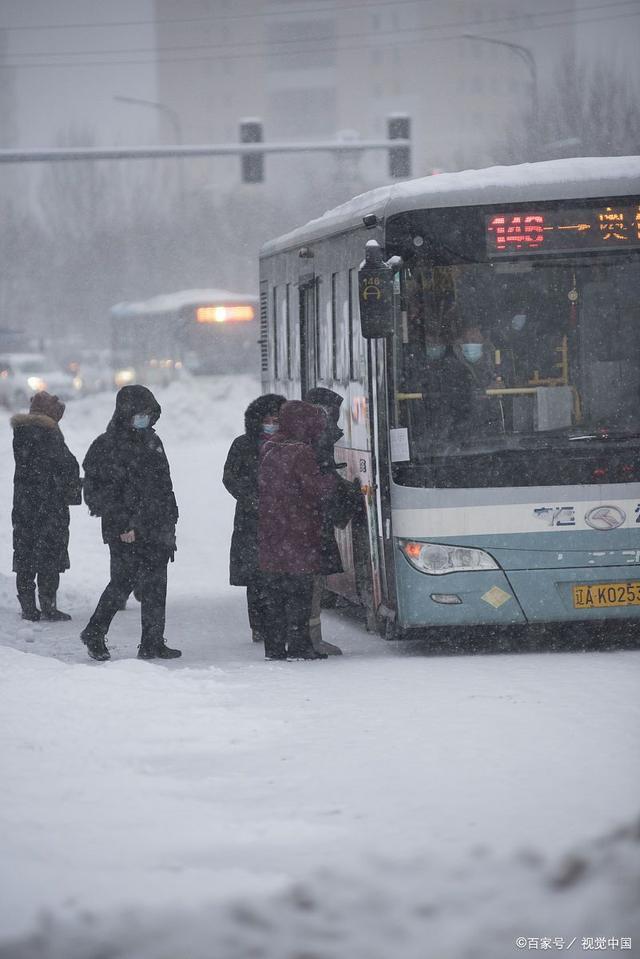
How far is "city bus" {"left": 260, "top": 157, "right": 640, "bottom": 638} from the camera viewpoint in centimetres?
1082

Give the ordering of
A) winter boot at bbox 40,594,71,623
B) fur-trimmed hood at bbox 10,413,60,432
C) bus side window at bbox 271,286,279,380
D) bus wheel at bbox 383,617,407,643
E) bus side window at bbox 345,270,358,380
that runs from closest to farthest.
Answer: bus wheel at bbox 383,617,407,643
bus side window at bbox 345,270,358,380
fur-trimmed hood at bbox 10,413,60,432
winter boot at bbox 40,594,71,623
bus side window at bbox 271,286,279,380

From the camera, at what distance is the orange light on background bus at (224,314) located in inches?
2424

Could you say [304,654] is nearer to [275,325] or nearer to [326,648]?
[326,648]

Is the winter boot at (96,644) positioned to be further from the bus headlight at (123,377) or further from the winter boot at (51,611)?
the bus headlight at (123,377)

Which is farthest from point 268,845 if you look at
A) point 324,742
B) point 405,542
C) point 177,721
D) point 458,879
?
point 405,542

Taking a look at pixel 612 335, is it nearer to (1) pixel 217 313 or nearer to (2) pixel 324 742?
(2) pixel 324 742

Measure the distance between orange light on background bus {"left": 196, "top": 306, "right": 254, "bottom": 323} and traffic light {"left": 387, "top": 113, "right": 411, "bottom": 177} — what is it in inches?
1313

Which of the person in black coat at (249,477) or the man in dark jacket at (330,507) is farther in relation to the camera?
the person in black coat at (249,477)

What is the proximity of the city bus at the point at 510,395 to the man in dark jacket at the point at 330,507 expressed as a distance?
0.38 m

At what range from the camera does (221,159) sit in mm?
107188

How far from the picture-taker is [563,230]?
11.0m

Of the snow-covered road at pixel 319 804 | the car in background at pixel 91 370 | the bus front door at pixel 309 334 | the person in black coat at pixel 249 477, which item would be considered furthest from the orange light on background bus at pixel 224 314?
the snow-covered road at pixel 319 804

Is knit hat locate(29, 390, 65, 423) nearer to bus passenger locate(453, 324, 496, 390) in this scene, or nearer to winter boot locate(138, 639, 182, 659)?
winter boot locate(138, 639, 182, 659)

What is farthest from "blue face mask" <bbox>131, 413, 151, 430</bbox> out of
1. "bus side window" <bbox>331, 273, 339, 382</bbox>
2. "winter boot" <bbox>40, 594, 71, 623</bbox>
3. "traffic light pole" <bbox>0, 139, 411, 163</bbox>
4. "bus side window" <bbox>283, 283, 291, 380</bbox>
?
"traffic light pole" <bbox>0, 139, 411, 163</bbox>
